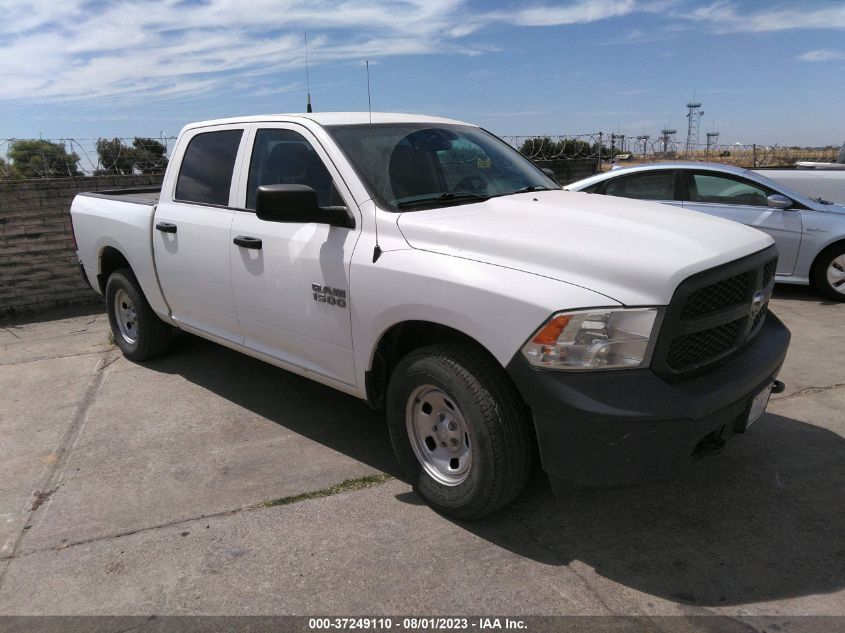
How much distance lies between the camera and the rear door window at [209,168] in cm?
443

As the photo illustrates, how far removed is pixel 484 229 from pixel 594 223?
1.74 feet

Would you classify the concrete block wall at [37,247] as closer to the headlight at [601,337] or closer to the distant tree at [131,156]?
the distant tree at [131,156]

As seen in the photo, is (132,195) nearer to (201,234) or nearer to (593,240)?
(201,234)

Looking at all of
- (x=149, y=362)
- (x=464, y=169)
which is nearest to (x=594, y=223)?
(x=464, y=169)

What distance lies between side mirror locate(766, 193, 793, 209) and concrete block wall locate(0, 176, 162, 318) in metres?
7.91

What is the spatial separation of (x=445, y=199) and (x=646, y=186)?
535cm

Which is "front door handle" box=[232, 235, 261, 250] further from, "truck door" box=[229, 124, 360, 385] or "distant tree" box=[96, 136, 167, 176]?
"distant tree" box=[96, 136, 167, 176]

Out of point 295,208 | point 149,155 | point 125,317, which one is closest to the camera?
point 295,208

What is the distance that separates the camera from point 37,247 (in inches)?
321

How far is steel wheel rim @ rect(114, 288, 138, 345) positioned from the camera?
578 cm

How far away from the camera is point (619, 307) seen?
2607 mm

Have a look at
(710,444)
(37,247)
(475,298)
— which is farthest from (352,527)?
(37,247)

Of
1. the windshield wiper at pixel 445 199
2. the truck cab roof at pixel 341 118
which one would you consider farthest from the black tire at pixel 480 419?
the truck cab roof at pixel 341 118

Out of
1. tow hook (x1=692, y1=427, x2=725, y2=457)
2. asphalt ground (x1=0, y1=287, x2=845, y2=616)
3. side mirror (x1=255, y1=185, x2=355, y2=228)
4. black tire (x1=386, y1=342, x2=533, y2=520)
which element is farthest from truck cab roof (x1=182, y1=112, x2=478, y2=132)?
tow hook (x1=692, y1=427, x2=725, y2=457)
